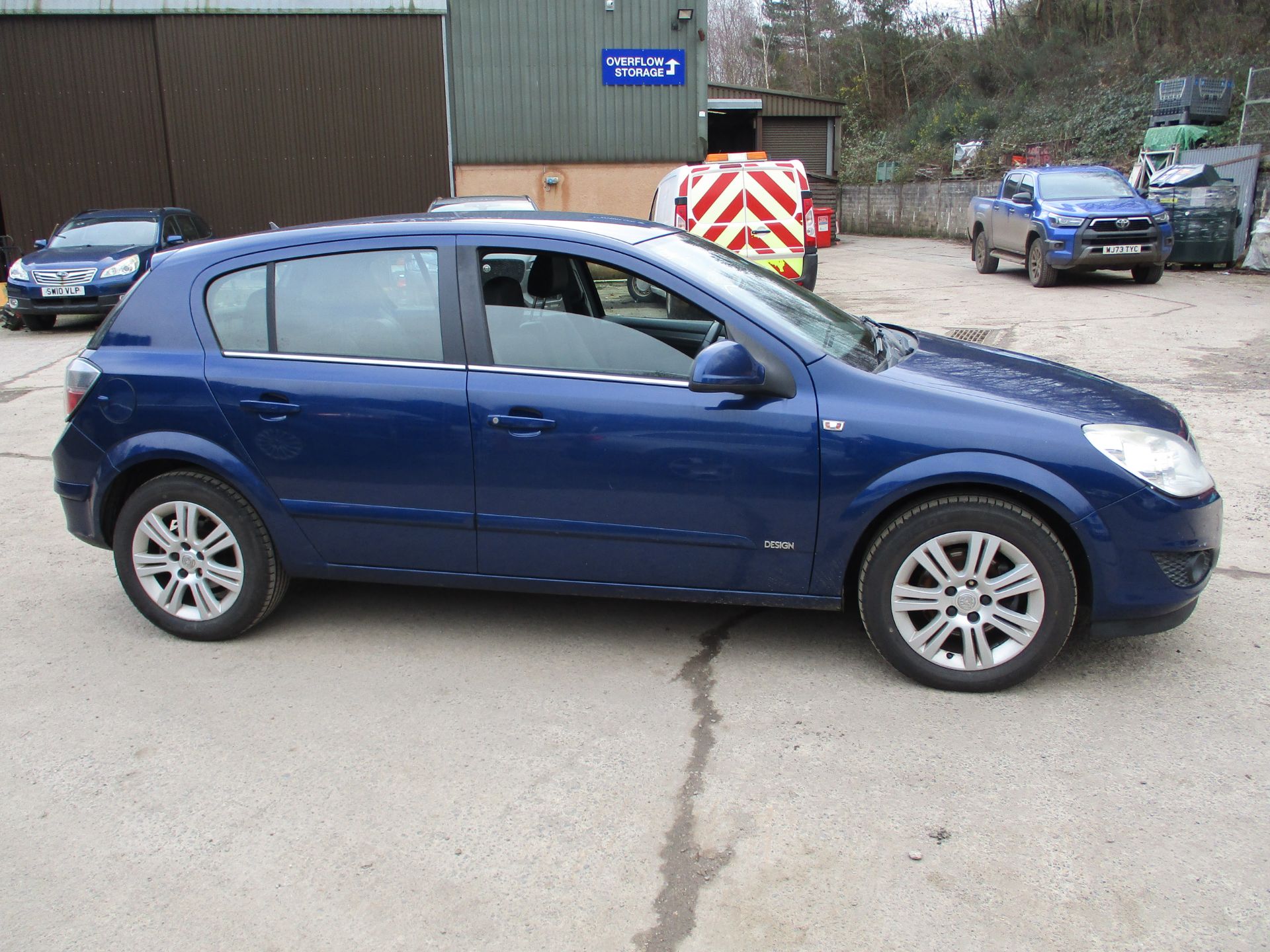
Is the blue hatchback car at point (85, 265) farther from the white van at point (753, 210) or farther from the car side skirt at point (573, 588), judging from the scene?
the car side skirt at point (573, 588)

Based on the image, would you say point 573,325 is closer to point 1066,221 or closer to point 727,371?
point 727,371

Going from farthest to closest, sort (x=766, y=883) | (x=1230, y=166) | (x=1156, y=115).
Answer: (x=1156, y=115) < (x=1230, y=166) < (x=766, y=883)

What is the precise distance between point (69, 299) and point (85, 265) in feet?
1.63

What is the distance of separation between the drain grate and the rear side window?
26.8 ft

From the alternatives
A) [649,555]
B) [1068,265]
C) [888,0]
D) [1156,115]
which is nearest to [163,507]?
[649,555]

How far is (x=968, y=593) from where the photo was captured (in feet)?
11.8

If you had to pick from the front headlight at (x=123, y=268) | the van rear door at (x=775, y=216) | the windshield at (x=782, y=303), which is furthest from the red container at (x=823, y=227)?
the windshield at (x=782, y=303)

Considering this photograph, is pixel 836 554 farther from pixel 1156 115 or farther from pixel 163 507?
pixel 1156 115

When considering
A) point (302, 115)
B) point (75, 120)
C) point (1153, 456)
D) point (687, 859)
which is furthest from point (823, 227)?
point (687, 859)

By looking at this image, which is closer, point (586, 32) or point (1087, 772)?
point (1087, 772)

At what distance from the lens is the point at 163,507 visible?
4.16m

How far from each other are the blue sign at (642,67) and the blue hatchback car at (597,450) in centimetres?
1703

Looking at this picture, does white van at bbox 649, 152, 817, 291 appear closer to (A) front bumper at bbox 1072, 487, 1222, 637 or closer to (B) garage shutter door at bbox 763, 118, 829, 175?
(A) front bumper at bbox 1072, 487, 1222, 637

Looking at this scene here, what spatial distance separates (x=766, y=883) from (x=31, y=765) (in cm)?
237
